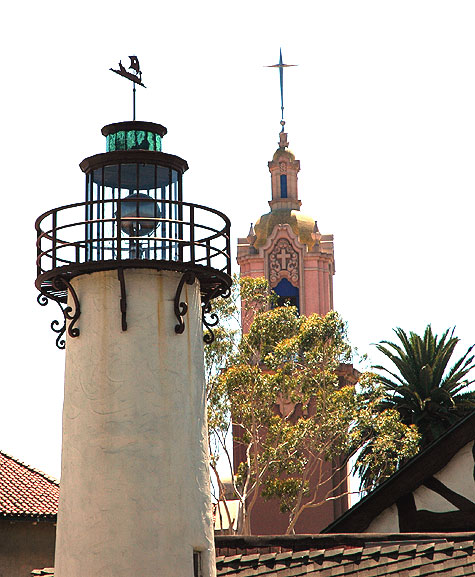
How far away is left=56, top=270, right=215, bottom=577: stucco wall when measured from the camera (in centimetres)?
1154

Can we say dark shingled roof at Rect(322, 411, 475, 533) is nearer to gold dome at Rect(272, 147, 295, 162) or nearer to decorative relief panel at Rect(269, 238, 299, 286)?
decorative relief panel at Rect(269, 238, 299, 286)

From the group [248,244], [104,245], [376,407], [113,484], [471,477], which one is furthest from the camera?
[248,244]

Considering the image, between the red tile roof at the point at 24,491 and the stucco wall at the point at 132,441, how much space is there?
19.9 m

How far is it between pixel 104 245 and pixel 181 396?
2039 millimetres

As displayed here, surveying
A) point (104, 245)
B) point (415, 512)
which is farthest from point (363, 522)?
point (104, 245)

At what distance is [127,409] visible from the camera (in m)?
11.7

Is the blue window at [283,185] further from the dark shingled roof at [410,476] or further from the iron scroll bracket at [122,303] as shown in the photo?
the iron scroll bracket at [122,303]

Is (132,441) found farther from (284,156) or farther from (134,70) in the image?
(284,156)

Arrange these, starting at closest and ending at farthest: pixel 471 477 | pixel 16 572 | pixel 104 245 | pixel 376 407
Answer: pixel 104 245 → pixel 471 477 → pixel 16 572 → pixel 376 407

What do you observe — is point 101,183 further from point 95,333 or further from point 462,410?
point 462,410

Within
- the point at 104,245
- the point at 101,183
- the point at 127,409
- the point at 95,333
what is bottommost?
the point at 127,409

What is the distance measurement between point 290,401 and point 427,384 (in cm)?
805

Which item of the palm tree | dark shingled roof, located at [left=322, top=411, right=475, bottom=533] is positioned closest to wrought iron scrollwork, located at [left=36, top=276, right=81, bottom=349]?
dark shingled roof, located at [left=322, top=411, right=475, bottom=533]

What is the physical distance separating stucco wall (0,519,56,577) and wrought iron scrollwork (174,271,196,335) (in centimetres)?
2072
